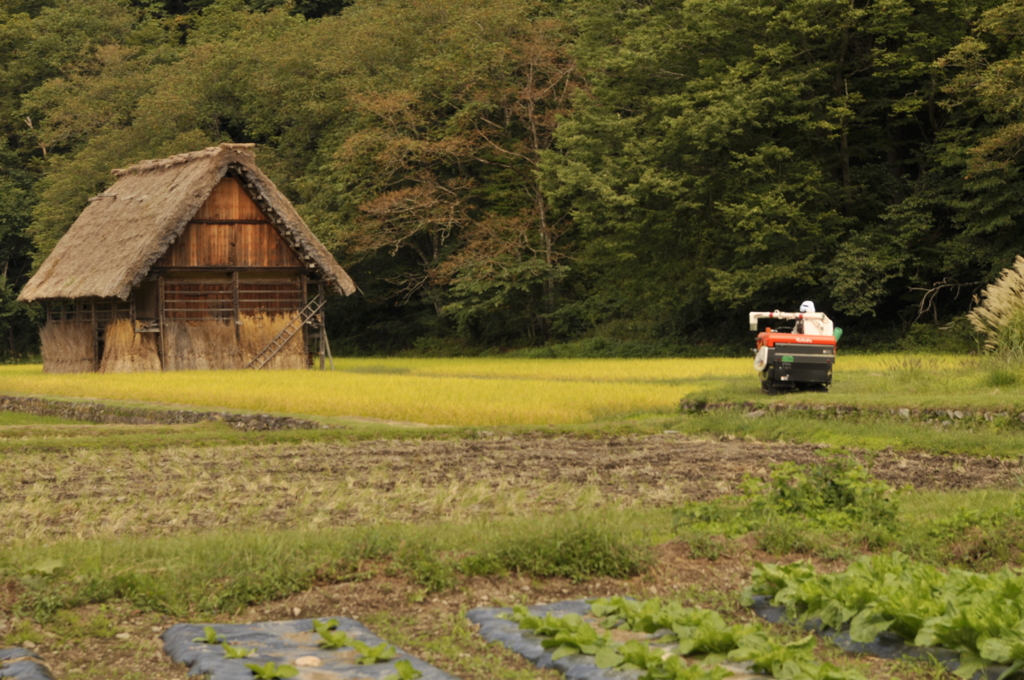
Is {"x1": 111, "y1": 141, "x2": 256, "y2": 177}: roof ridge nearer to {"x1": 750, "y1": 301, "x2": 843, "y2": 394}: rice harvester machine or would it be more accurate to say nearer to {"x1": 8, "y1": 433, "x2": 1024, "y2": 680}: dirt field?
{"x1": 750, "y1": 301, "x2": 843, "y2": 394}: rice harvester machine

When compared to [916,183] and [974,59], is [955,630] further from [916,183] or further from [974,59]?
[916,183]

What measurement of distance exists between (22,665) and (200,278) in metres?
27.0

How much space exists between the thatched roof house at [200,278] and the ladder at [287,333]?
31mm

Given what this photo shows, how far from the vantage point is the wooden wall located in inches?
1187

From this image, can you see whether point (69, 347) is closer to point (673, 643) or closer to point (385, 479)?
point (385, 479)

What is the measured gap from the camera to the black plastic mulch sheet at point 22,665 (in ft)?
15.2

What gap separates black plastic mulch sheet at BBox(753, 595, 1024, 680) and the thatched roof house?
2510 centimetres

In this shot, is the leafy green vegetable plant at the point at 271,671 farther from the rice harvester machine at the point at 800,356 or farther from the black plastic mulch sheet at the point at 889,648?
the rice harvester machine at the point at 800,356

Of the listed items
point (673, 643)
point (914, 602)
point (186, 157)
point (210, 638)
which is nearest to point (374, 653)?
point (210, 638)

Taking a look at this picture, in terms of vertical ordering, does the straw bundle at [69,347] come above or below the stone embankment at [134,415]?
above

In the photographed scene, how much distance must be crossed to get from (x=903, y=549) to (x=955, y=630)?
1.97m

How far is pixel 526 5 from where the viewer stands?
38.5m

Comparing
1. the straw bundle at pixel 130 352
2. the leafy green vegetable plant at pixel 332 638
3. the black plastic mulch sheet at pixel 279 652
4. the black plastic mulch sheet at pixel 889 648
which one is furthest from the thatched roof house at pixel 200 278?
the black plastic mulch sheet at pixel 889 648

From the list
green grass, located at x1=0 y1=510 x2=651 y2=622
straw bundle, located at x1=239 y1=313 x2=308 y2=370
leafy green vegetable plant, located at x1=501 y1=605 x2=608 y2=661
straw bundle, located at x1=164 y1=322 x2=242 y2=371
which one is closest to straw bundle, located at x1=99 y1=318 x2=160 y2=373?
straw bundle, located at x1=164 y1=322 x2=242 y2=371
